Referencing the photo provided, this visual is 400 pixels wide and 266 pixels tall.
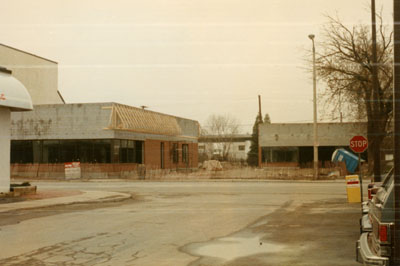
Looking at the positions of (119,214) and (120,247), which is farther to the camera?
(119,214)

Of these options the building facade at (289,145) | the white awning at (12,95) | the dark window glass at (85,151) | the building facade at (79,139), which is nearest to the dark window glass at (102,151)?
the building facade at (79,139)

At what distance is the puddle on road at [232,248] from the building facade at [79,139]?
33455 mm

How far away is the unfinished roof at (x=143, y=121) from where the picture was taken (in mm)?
43781

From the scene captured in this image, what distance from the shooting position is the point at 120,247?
10008mm

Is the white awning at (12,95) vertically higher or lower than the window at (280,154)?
higher

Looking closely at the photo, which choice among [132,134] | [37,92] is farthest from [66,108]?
[37,92]

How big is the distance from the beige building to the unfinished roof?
52.9 feet

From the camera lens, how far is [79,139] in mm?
44781

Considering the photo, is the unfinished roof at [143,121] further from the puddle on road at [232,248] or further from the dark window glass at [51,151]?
the puddle on road at [232,248]

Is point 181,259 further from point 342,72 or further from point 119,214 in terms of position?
point 342,72

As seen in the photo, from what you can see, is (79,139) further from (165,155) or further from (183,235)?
(183,235)

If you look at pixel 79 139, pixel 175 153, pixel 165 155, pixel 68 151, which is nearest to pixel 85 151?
pixel 79 139

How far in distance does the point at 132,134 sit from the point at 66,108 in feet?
21.3

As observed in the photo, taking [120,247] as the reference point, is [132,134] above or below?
above
